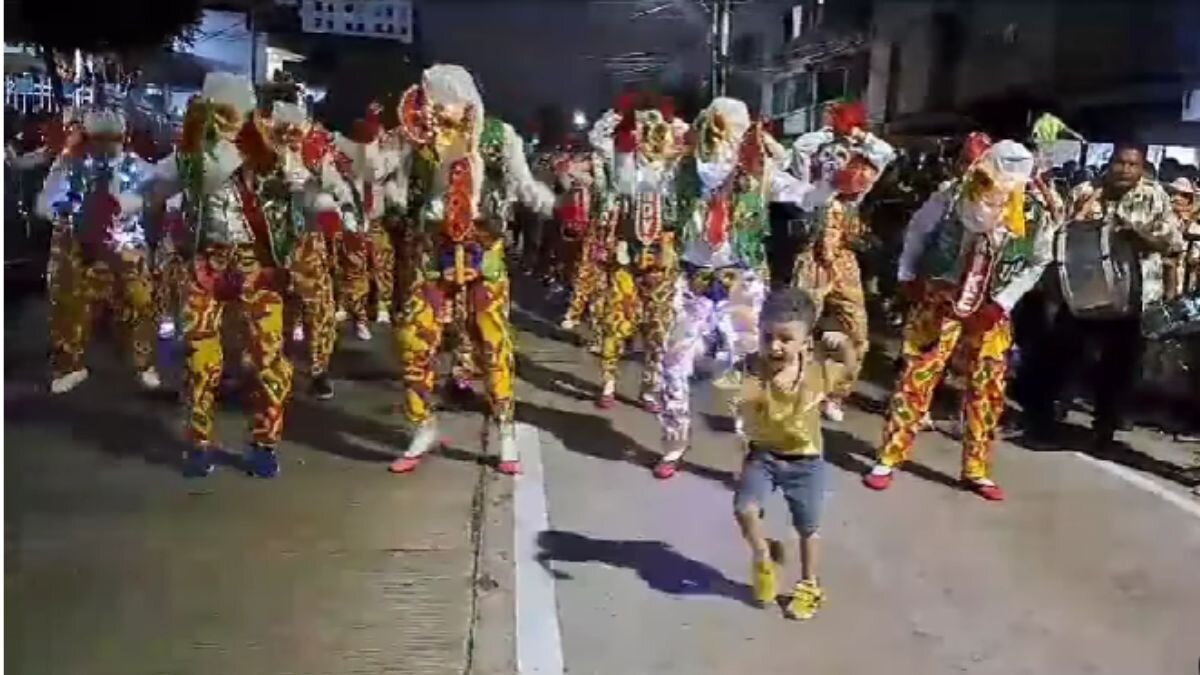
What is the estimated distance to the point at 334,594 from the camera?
1.23 m

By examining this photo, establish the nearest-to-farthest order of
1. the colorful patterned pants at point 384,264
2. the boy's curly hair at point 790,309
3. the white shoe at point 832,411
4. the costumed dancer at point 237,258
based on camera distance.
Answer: the boy's curly hair at point 790,309
the white shoe at point 832,411
the costumed dancer at point 237,258
the colorful patterned pants at point 384,264

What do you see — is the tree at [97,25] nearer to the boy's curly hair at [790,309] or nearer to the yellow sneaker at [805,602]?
the boy's curly hair at [790,309]

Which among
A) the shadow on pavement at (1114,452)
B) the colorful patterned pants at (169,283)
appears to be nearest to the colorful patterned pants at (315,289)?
the colorful patterned pants at (169,283)

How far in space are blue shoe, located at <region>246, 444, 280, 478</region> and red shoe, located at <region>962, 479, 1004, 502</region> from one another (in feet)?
2.27

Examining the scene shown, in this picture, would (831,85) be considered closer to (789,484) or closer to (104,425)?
(789,484)

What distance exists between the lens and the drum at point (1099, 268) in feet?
5.63

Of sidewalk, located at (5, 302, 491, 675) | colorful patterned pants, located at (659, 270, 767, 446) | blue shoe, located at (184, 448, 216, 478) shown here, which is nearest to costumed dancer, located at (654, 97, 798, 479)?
colorful patterned pants, located at (659, 270, 767, 446)

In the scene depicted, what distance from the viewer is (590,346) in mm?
1949

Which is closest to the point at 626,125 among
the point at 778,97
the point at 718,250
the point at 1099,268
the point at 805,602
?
the point at 778,97

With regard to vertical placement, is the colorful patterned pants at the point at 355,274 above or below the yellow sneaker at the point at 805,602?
above

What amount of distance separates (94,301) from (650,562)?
1.76 ft

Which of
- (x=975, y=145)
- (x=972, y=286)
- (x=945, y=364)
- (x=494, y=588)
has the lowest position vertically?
(x=494, y=588)

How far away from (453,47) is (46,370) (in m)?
0.43

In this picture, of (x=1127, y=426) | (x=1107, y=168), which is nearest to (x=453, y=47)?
(x=1107, y=168)
